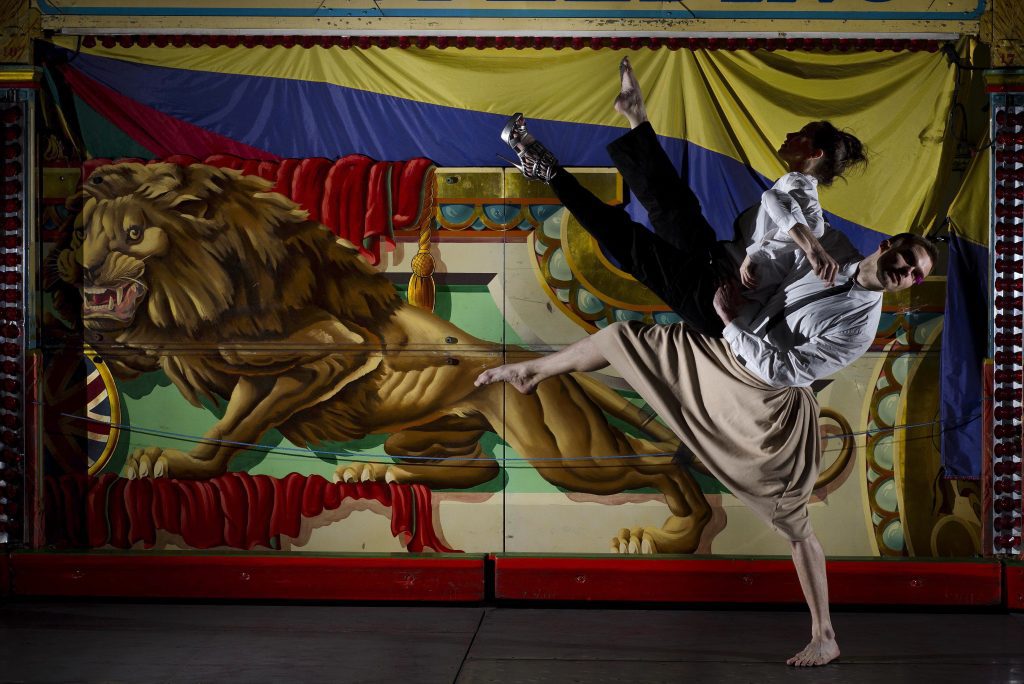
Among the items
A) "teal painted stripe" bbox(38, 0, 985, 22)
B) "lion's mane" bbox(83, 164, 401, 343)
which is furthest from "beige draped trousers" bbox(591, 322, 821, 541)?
"teal painted stripe" bbox(38, 0, 985, 22)

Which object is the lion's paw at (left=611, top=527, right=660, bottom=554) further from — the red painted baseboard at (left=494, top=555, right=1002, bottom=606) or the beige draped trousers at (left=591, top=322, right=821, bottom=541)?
the beige draped trousers at (left=591, top=322, right=821, bottom=541)

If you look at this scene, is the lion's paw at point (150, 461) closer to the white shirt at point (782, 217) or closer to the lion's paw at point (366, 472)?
the lion's paw at point (366, 472)

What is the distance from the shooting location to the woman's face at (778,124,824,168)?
429 centimetres

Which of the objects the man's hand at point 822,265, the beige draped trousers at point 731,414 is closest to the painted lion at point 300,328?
the beige draped trousers at point 731,414

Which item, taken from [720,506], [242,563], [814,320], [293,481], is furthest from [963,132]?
[242,563]

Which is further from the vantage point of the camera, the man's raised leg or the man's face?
the man's raised leg

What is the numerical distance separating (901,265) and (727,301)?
76cm

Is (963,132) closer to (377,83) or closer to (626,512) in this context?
(626,512)

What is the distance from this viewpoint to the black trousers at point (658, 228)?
13.9ft

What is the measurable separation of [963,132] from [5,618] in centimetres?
468

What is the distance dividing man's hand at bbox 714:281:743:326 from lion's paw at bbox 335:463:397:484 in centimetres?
161

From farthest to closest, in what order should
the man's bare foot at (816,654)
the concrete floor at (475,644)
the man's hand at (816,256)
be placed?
the man's hand at (816,256), the man's bare foot at (816,654), the concrete floor at (475,644)

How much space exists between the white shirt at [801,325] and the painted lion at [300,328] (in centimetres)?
83

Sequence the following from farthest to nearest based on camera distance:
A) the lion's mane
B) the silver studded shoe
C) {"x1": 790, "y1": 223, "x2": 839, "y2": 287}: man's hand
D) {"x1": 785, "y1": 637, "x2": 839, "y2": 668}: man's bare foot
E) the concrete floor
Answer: the lion's mane < the silver studded shoe < {"x1": 790, "y1": 223, "x2": 839, "y2": 287}: man's hand < {"x1": 785, "y1": 637, "x2": 839, "y2": 668}: man's bare foot < the concrete floor
